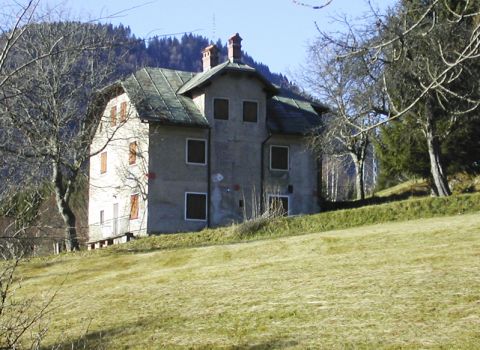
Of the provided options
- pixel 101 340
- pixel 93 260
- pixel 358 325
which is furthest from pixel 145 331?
pixel 93 260

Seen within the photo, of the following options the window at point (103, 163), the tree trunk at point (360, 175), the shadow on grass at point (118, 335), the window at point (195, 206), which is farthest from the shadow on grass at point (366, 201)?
the shadow on grass at point (118, 335)

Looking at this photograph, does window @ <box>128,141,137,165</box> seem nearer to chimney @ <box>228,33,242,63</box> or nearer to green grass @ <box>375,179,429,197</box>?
chimney @ <box>228,33,242,63</box>

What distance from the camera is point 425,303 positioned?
1297 centimetres

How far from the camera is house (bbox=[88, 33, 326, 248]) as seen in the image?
36.4 m

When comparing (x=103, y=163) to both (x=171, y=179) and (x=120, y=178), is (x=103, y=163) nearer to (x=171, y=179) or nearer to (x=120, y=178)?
(x=120, y=178)

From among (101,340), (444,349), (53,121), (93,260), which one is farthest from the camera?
(53,121)

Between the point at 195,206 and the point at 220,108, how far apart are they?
4822 millimetres

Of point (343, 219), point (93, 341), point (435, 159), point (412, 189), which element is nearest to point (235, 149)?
point (435, 159)

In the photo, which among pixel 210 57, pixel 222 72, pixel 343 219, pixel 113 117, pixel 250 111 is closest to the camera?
pixel 343 219

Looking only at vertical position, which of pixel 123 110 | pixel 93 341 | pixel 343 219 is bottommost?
pixel 93 341

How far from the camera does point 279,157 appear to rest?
39.3 meters

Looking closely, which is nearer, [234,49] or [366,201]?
[234,49]

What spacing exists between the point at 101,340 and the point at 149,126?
23315 millimetres

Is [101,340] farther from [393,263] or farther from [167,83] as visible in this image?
[167,83]
